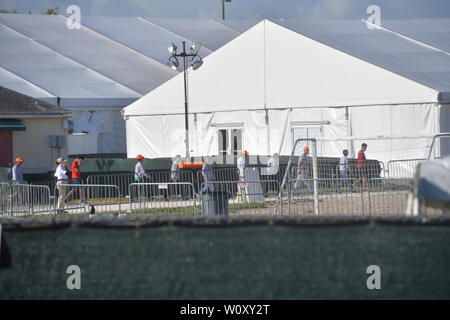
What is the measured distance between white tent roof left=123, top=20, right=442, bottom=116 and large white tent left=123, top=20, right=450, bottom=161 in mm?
38

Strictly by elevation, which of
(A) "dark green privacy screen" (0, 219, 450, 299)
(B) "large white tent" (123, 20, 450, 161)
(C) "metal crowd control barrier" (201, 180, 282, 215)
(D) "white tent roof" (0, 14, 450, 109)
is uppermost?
(D) "white tent roof" (0, 14, 450, 109)

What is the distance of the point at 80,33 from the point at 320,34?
18809 mm

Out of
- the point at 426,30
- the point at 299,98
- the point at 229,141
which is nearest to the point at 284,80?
the point at 299,98

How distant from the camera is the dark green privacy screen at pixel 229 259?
4.60 meters

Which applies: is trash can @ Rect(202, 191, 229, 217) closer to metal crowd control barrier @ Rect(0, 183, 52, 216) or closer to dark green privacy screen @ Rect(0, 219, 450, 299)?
metal crowd control barrier @ Rect(0, 183, 52, 216)

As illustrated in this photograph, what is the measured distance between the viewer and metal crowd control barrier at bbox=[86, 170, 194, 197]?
76.2 ft

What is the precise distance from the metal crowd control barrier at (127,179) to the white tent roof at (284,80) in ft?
20.6

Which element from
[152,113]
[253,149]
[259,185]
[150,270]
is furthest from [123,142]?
[150,270]

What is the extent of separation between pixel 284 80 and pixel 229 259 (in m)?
24.9

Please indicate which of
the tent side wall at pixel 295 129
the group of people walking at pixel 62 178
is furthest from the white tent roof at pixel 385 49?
the group of people walking at pixel 62 178

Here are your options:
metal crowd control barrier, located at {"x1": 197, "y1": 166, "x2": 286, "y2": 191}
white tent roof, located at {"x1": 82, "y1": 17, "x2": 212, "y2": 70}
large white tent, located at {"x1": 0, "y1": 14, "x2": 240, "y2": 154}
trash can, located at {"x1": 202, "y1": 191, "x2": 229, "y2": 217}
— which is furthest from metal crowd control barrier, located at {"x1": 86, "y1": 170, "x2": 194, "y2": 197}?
white tent roof, located at {"x1": 82, "y1": 17, "x2": 212, "y2": 70}

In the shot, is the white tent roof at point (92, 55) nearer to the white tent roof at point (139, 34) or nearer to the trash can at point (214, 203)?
Answer: the white tent roof at point (139, 34)

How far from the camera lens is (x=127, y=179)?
2366 centimetres
